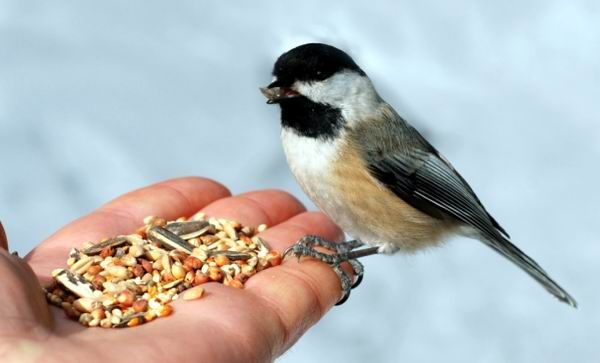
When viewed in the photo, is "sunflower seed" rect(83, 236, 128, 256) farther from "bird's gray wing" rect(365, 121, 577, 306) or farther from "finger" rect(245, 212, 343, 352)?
"bird's gray wing" rect(365, 121, 577, 306)

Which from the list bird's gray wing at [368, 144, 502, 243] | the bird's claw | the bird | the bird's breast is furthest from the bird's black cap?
the bird's claw

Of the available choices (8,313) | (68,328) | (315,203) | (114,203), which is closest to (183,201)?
(114,203)

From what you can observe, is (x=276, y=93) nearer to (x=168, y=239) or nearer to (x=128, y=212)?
(x=168, y=239)

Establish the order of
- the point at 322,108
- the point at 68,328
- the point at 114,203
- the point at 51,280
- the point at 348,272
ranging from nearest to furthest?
the point at 68,328 → the point at 51,280 → the point at 322,108 → the point at 348,272 → the point at 114,203

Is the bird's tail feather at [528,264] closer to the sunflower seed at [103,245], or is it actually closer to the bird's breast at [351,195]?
the bird's breast at [351,195]

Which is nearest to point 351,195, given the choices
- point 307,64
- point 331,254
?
point 331,254

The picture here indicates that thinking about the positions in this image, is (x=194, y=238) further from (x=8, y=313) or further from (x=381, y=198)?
(x=8, y=313)
